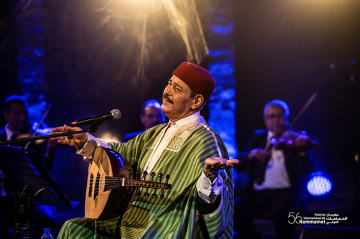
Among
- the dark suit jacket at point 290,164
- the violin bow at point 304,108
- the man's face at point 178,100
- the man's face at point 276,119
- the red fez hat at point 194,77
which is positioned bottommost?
the dark suit jacket at point 290,164

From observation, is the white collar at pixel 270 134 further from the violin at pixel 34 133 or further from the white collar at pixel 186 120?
the violin at pixel 34 133

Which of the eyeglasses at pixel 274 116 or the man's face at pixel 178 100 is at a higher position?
the eyeglasses at pixel 274 116

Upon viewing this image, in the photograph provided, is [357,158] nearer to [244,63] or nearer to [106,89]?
[244,63]

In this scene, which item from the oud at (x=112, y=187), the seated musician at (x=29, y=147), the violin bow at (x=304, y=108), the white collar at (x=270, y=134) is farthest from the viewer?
the violin bow at (x=304, y=108)

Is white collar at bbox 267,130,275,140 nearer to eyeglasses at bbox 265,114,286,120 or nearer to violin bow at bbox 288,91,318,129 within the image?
eyeglasses at bbox 265,114,286,120

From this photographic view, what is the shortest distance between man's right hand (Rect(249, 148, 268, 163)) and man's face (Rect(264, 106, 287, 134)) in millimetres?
360

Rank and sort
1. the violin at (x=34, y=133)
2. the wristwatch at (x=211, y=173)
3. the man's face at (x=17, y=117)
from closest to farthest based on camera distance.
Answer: the wristwatch at (x=211, y=173)
the violin at (x=34, y=133)
the man's face at (x=17, y=117)

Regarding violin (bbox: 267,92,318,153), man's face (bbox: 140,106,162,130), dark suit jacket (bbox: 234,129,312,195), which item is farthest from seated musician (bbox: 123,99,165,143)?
violin (bbox: 267,92,318,153)

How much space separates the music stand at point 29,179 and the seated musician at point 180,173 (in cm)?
24

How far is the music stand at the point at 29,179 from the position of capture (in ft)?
7.86

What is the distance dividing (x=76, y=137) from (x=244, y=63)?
396cm

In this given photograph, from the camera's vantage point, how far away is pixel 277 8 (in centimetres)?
598

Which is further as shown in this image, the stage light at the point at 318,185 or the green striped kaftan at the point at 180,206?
the stage light at the point at 318,185

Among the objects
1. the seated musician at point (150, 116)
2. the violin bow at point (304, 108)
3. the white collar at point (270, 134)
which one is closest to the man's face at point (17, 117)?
the seated musician at point (150, 116)
